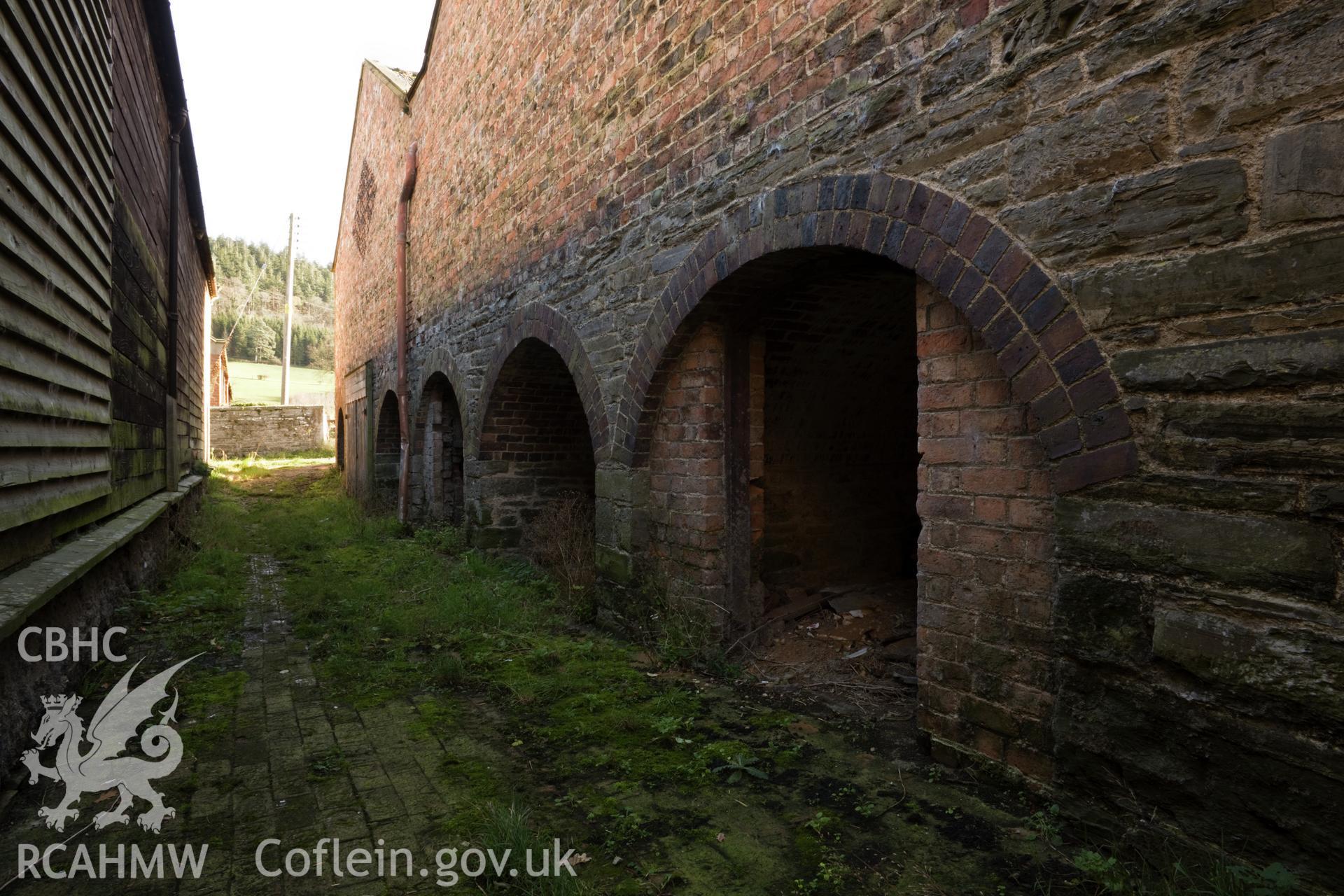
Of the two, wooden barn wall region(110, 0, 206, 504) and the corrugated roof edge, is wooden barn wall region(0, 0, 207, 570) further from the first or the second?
the corrugated roof edge

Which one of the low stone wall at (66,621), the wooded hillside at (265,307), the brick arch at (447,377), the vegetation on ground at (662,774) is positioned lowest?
the vegetation on ground at (662,774)

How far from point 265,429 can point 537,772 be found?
2650 cm

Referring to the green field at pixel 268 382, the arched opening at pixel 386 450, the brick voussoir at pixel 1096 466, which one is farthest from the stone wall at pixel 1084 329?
the green field at pixel 268 382

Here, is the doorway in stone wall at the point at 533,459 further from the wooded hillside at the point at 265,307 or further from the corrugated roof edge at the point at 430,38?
the wooded hillside at the point at 265,307

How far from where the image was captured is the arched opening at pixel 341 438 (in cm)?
1879

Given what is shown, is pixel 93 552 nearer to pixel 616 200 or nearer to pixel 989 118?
pixel 616 200

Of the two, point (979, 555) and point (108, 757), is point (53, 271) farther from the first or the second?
point (979, 555)

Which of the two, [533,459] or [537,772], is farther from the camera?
[533,459]

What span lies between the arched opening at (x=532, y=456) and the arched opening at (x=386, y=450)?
5610mm

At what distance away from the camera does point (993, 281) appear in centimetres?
274

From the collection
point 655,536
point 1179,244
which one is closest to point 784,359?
point 655,536

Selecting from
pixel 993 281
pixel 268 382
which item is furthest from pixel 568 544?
pixel 268 382

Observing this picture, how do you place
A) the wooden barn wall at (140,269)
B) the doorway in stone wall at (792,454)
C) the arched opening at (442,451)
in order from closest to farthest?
1. the doorway in stone wall at (792,454)
2. the wooden barn wall at (140,269)
3. the arched opening at (442,451)

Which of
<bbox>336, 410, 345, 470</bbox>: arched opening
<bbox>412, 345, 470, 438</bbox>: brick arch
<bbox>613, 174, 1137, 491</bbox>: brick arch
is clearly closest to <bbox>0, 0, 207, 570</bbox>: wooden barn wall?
<bbox>412, 345, 470, 438</bbox>: brick arch
